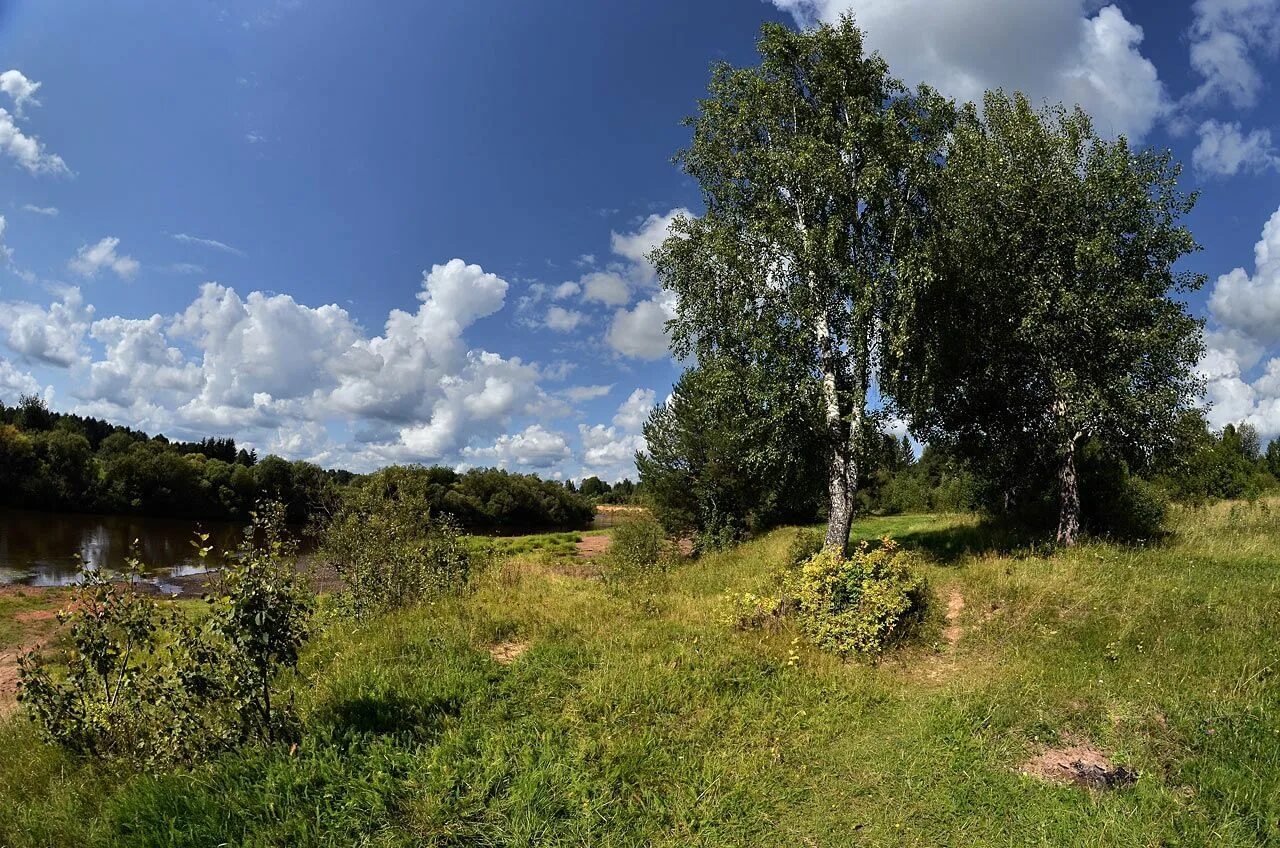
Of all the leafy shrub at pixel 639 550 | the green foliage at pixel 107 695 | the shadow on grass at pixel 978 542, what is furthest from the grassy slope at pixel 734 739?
the leafy shrub at pixel 639 550

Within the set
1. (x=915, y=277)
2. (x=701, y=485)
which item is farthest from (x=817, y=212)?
(x=701, y=485)

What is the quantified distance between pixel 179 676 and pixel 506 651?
148 inches

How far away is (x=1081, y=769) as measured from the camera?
5352 mm

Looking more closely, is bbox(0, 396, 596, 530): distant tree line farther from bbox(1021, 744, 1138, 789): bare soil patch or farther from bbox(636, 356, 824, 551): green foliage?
bbox(1021, 744, 1138, 789): bare soil patch

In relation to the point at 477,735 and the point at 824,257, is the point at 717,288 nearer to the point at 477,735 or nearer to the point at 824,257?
the point at 824,257

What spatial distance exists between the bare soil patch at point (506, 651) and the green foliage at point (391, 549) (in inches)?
126

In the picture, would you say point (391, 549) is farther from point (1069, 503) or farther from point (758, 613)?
point (1069, 503)

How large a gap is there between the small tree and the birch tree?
877 mm

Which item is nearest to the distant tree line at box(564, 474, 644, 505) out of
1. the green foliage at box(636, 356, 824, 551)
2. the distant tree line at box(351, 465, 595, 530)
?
the distant tree line at box(351, 465, 595, 530)

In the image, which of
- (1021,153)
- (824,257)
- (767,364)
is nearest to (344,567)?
(767,364)

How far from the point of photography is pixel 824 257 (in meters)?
12.5

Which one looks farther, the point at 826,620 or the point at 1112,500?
the point at 1112,500

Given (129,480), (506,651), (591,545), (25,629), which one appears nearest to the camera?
(506,651)

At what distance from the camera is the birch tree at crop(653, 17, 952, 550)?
12.5 meters
